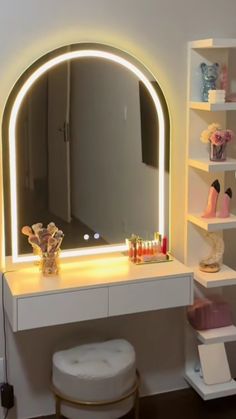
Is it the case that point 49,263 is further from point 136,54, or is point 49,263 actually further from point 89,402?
point 136,54

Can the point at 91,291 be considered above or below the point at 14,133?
below

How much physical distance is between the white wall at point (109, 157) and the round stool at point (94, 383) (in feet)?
1.55

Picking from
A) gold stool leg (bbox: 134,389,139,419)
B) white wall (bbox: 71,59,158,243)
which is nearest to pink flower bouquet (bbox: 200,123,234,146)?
white wall (bbox: 71,59,158,243)

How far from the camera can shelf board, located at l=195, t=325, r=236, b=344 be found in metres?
2.56

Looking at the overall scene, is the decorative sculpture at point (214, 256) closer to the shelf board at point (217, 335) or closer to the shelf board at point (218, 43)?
the shelf board at point (217, 335)

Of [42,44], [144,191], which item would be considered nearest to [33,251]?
[144,191]

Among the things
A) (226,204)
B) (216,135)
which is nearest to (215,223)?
(226,204)

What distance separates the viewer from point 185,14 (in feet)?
8.08

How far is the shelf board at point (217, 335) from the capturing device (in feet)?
8.40

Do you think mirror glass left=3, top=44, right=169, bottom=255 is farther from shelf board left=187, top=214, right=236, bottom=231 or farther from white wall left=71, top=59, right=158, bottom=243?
shelf board left=187, top=214, right=236, bottom=231

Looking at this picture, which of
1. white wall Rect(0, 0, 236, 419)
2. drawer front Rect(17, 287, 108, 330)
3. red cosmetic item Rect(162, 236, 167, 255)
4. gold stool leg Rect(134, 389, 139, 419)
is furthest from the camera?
red cosmetic item Rect(162, 236, 167, 255)

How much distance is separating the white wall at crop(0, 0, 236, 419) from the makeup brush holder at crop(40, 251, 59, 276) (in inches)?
12.2

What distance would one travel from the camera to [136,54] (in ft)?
7.98

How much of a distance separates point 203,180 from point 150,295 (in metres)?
0.56
